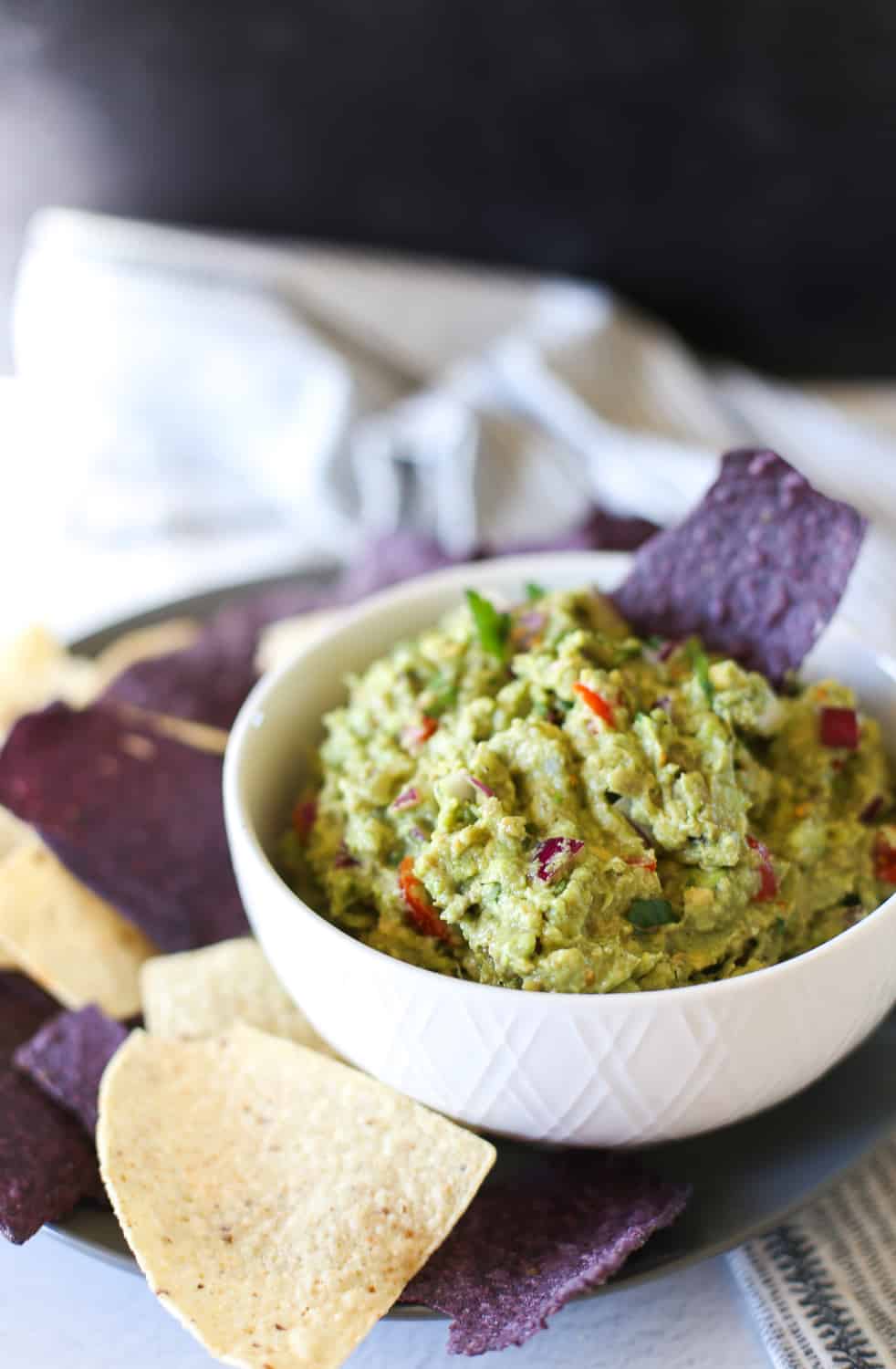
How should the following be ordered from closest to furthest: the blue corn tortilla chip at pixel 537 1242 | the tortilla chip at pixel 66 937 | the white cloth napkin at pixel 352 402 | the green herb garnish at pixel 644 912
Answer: the blue corn tortilla chip at pixel 537 1242
the green herb garnish at pixel 644 912
the tortilla chip at pixel 66 937
the white cloth napkin at pixel 352 402

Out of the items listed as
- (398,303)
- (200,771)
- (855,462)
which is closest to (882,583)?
(855,462)

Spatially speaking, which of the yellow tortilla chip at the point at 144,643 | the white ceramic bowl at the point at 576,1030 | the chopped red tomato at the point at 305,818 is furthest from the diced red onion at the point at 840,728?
the yellow tortilla chip at the point at 144,643

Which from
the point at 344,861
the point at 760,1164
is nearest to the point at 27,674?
the point at 344,861

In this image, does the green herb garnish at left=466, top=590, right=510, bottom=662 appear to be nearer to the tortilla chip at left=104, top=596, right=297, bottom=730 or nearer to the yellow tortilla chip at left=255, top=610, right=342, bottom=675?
the yellow tortilla chip at left=255, top=610, right=342, bottom=675

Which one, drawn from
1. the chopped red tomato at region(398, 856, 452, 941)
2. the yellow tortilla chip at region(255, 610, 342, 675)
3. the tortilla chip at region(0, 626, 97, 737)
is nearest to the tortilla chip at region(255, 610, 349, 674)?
the yellow tortilla chip at region(255, 610, 342, 675)

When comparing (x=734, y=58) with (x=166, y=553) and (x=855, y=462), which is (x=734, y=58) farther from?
(x=166, y=553)

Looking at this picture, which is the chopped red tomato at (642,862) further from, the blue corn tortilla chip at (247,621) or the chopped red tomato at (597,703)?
the blue corn tortilla chip at (247,621)
